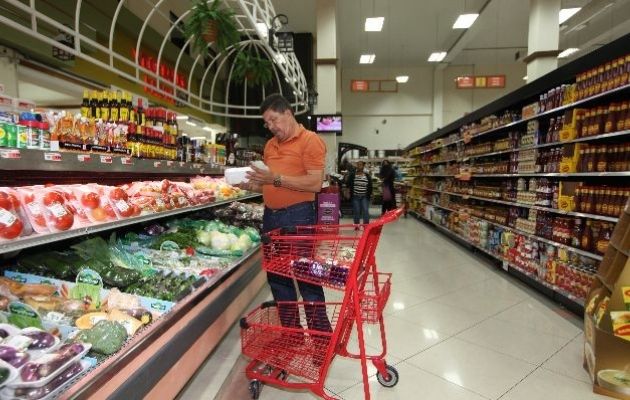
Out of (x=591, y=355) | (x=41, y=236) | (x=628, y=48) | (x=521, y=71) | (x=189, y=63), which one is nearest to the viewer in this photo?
(x=41, y=236)

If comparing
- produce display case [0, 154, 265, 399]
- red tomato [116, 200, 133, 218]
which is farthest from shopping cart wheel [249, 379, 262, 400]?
red tomato [116, 200, 133, 218]

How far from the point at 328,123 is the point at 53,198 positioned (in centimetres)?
715

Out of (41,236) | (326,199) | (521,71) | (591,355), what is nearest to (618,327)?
(591,355)

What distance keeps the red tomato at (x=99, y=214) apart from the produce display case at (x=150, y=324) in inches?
1.6

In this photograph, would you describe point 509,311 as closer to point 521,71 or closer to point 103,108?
point 103,108

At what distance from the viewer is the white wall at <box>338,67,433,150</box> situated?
56.7ft

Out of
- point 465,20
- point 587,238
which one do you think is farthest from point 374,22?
point 587,238

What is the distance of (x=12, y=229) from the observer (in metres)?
1.46

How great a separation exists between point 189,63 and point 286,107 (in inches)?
367

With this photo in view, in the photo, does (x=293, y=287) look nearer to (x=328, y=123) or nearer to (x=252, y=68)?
(x=252, y=68)

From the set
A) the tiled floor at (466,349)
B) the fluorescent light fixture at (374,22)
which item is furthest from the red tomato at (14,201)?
the fluorescent light fixture at (374,22)

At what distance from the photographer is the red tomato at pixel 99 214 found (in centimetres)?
202

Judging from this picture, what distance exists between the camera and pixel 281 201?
2.53 metres

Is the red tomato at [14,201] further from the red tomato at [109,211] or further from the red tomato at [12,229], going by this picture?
the red tomato at [109,211]
